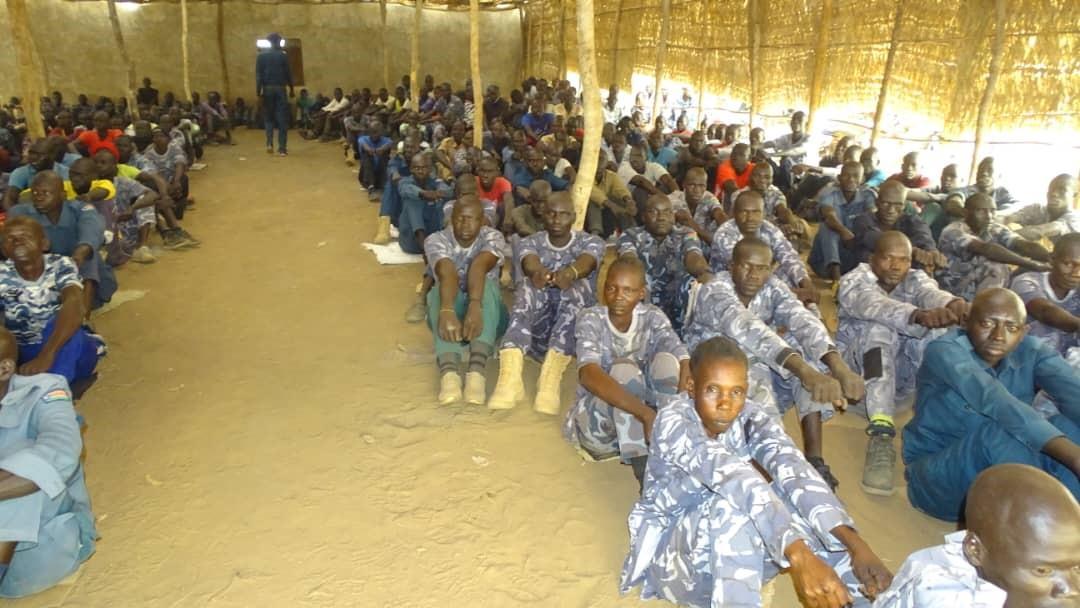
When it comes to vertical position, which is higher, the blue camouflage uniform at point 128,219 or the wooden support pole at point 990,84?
the wooden support pole at point 990,84

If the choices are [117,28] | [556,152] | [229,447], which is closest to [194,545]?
[229,447]

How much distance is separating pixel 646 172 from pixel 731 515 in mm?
5537

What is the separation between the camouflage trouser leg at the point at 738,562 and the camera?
6.33 ft

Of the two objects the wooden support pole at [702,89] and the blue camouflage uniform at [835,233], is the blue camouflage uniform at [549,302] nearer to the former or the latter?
the blue camouflage uniform at [835,233]

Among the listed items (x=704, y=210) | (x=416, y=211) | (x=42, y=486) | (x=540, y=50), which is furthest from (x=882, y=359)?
(x=540, y=50)

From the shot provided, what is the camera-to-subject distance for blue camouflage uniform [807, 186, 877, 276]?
17.9 ft

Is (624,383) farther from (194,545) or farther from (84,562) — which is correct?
(84,562)

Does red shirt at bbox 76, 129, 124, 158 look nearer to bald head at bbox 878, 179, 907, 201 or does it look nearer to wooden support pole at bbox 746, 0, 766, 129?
bald head at bbox 878, 179, 907, 201

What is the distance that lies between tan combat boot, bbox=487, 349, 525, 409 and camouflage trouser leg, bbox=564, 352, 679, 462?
0.51 meters

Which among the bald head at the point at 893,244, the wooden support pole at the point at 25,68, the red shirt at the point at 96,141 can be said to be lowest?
the bald head at the point at 893,244

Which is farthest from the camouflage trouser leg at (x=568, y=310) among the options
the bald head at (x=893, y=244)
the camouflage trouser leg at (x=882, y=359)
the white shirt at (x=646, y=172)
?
the white shirt at (x=646, y=172)

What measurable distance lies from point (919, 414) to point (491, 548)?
188 cm

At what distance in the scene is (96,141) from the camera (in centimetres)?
748

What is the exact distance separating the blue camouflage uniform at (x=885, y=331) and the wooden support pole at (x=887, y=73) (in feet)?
14.4
